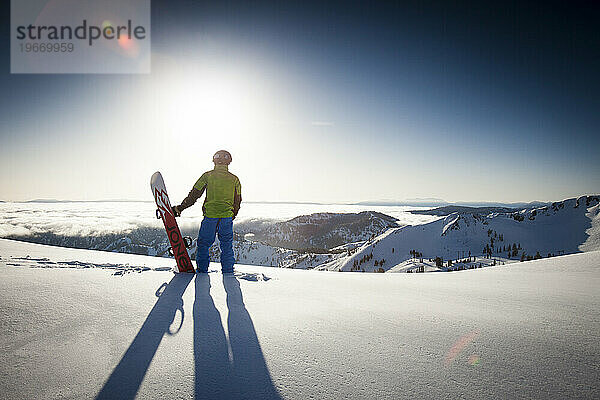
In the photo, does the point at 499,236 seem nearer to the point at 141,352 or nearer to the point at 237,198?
the point at 237,198

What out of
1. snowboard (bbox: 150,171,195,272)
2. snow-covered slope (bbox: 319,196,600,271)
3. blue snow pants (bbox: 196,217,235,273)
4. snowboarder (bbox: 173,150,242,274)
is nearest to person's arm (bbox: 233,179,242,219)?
snowboarder (bbox: 173,150,242,274)

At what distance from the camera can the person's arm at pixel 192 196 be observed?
5012mm

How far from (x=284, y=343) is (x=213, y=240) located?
3.38 metres

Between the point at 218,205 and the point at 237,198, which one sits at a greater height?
the point at 237,198

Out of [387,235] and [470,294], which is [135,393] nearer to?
[470,294]

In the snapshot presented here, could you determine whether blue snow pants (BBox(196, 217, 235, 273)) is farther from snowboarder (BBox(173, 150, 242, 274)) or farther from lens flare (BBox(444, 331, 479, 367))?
lens flare (BBox(444, 331, 479, 367))

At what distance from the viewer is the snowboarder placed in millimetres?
4847

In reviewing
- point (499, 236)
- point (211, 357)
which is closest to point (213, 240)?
point (211, 357)

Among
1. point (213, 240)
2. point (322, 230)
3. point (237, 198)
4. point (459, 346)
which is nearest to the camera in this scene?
point (459, 346)

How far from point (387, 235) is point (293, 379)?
18.1m

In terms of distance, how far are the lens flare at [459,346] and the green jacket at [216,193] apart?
164 inches

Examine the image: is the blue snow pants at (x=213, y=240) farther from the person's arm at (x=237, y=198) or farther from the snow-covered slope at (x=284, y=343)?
the snow-covered slope at (x=284, y=343)

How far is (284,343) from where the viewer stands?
1.66 metres

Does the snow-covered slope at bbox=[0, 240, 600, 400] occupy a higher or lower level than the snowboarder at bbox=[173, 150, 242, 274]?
lower
